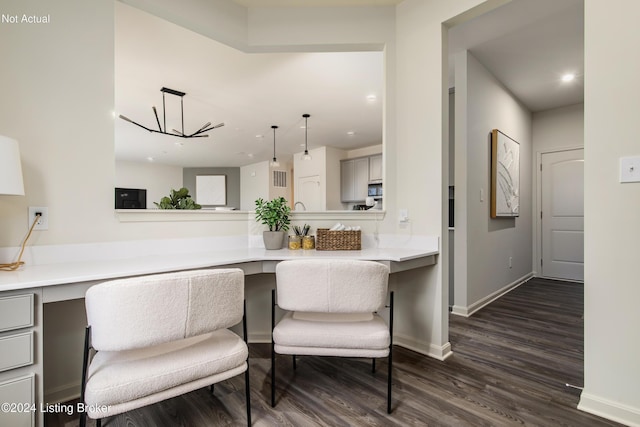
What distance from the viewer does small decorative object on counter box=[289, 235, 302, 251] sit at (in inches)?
93.0

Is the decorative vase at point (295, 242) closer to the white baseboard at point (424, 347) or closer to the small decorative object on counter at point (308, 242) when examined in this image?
the small decorative object on counter at point (308, 242)

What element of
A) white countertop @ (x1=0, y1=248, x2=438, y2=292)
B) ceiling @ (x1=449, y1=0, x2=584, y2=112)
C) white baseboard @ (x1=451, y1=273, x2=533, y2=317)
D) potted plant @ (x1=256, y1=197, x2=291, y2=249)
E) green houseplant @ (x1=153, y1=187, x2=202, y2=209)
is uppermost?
ceiling @ (x1=449, y1=0, x2=584, y2=112)

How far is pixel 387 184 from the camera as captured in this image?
7.97ft

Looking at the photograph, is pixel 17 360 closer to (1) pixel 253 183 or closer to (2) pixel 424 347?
(2) pixel 424 347

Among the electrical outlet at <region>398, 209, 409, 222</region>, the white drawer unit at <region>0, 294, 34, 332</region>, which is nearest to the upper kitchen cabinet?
the electrical outlet at <region>398, 209, 409, 222</region>

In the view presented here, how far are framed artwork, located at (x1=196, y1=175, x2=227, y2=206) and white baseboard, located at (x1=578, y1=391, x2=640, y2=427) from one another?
737cm

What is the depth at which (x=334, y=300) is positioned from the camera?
151 centimetres

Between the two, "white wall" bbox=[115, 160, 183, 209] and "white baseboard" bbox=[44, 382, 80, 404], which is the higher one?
"white wall" bbox=[115, 160, 183, 209]

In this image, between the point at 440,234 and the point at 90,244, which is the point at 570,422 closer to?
the point at 440,234

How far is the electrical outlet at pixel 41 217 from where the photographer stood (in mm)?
1597

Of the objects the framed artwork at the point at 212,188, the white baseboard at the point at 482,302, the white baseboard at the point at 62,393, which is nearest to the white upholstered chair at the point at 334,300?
the white baseboard at the point at 62,393

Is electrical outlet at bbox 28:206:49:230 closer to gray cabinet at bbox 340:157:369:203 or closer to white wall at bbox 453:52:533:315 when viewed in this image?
white wall at bbox 453:52:533:315

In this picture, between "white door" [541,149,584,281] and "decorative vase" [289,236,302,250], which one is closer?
"decorative vase" [289,236,302,250]

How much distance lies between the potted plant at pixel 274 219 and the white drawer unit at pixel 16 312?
135 cm
